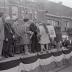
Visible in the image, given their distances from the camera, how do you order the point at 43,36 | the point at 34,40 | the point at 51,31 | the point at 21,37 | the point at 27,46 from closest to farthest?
the point at 21,37
the point at 27,46
the point at 34,40
the point at 43,36
the point at 51,31

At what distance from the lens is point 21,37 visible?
22.4 ft

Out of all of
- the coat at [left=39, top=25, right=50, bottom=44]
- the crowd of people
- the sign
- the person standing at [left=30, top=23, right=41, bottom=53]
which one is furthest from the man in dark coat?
the sign

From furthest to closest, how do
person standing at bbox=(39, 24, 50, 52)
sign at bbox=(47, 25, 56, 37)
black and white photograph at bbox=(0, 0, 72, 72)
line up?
sign at bbox=(47, 25, 56, 37) → person standing at bbox=(39, 24, 50, 52) → black and white photograph at bbox=(0, 0, 72, 72)

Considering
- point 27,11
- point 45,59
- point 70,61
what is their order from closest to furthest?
point 45,59 → point 70,61 → point 27,11

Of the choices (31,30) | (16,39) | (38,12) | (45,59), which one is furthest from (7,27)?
(38,12)

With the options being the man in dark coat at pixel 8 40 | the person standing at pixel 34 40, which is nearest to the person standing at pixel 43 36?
the person standing at pixel 34 40

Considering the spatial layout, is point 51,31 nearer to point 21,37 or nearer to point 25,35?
point 25,35

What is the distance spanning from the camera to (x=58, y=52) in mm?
7516

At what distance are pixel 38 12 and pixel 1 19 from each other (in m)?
5.39

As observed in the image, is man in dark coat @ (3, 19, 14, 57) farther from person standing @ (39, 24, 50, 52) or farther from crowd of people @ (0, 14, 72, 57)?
person standing @ (39, 24, 50, 52)

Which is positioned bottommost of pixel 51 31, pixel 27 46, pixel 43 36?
pixel 27 46

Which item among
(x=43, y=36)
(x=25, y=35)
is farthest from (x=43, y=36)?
(x=25, y=35)

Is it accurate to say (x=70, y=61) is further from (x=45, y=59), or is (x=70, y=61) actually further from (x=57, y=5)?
(x=57, y=5)

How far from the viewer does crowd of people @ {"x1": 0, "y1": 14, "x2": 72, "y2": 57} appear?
6125 mm
